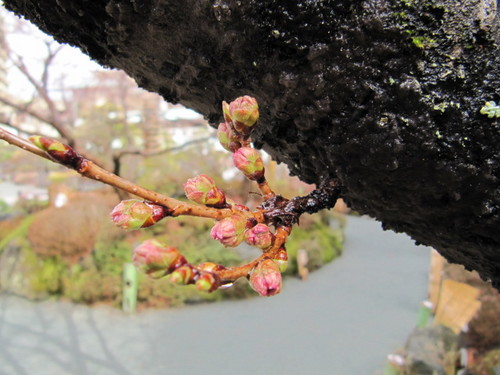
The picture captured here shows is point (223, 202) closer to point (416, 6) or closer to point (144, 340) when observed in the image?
point (416, 6)

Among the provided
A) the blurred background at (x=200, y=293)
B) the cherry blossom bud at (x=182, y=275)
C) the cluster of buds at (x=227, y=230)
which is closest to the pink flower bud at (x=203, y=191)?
the cluster of buds at (x=227, y=230)

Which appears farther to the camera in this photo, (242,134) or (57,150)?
(242,134)

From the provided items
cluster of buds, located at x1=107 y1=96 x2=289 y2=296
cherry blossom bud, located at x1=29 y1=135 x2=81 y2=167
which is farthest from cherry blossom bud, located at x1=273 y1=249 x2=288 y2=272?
cherry blossom bud, located at x1=29 y1=135 x2=81 y2=167

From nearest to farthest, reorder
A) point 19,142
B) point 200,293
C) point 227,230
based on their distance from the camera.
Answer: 1. point 19,142
2. point 227,230
3. point 200,293

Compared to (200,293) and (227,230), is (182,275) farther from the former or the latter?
(200,293)

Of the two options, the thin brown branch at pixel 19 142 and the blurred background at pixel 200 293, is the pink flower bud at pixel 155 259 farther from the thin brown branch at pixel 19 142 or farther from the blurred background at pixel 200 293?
the blurred background at pixel 200 293

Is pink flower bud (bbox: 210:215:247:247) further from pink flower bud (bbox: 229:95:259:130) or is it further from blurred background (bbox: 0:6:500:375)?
blurred background (bbox: 0:6:500:375)

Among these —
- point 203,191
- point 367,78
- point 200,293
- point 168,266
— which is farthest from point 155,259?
point 200,293
